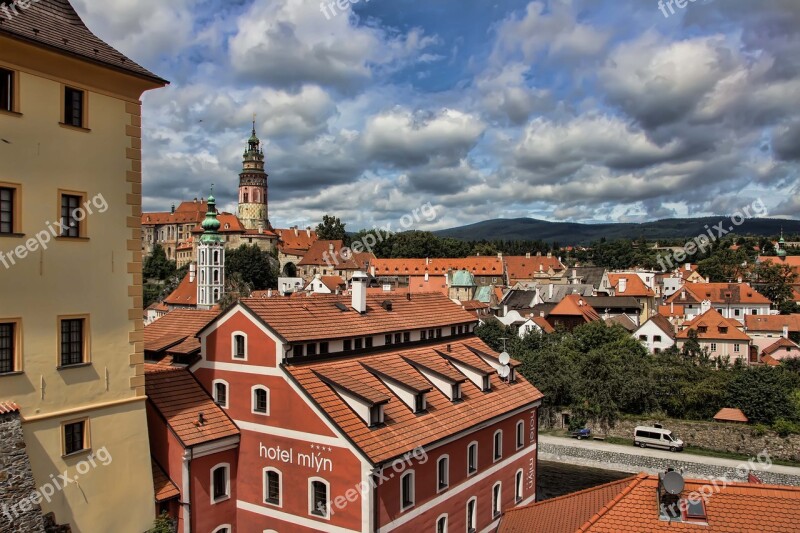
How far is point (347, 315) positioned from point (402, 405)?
4269mm

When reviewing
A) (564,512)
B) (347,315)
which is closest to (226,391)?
(347,315)

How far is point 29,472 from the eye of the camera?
13.4 meters

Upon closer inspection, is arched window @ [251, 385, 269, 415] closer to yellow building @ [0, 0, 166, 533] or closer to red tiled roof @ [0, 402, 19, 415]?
yellow building @ [0, 0, 166, 533]

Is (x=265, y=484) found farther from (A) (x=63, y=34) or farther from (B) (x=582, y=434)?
(B) (x=582, y=434)

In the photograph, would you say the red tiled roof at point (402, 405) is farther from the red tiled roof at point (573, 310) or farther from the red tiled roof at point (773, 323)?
the red tiled roof at point (773, 323)

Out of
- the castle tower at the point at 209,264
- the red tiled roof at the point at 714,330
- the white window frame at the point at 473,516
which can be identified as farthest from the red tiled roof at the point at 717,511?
the castle tower at the point at 209,264

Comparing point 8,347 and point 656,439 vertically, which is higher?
point 8,347

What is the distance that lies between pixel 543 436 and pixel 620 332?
52.1 feet

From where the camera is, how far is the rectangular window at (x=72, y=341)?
14.6m

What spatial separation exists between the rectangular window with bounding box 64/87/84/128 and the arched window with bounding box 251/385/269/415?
9.53m

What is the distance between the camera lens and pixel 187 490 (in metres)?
18.2

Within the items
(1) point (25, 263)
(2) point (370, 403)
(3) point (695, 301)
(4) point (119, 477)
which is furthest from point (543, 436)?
(3) point (695, 301)

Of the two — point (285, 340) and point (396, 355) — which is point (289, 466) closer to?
point (285, 340)

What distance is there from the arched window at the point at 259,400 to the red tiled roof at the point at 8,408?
747cm
